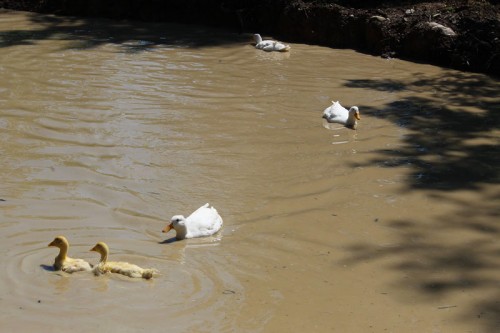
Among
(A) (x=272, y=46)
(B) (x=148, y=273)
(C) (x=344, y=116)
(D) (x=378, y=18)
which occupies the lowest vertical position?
(B) (x=148, y=273)

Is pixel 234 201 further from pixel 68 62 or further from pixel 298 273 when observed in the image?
pixel 68 62

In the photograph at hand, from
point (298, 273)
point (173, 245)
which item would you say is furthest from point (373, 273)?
point (173, 245)

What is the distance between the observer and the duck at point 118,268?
5645mm

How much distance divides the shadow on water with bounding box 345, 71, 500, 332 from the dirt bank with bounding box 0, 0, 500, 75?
0.99 m

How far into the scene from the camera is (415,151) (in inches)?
353

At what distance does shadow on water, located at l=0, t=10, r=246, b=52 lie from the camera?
47.4ft

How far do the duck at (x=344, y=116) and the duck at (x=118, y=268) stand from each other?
185 inches


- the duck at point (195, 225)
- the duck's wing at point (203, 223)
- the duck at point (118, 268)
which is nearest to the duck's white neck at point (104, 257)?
the duck at point (118, 268)

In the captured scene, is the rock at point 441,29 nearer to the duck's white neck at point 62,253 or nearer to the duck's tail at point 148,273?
the duck's tail at point 148,273

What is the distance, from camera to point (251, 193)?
7.60 meters

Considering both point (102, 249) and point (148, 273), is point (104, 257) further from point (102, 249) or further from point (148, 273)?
point (148, 273)

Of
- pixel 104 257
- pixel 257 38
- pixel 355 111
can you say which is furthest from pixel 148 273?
pixel 257 38

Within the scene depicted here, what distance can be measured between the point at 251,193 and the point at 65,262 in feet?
7.69

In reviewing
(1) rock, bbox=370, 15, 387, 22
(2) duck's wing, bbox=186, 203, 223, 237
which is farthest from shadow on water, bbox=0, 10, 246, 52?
(2) duck's wing, bbox=186, 203, 223, 237
